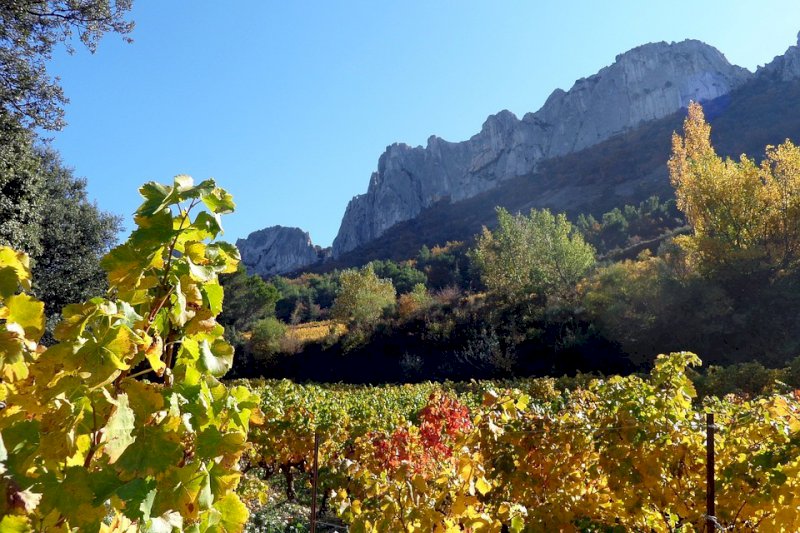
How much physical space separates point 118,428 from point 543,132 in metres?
89.3

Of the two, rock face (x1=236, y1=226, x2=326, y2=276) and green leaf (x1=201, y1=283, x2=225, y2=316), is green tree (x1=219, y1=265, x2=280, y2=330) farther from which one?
rock face (x1=236, y1=226, x2=326, y2=276)

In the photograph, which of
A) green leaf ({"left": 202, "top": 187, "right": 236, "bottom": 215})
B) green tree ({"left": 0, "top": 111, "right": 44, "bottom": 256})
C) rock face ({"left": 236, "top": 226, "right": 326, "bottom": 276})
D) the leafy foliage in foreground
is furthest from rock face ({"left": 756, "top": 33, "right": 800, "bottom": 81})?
the leafy foliage in foreground

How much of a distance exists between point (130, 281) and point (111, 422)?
0.96 ft

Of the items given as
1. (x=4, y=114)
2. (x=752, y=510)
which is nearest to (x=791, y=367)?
(x=752, y=510)

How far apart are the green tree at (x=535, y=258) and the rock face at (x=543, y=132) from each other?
53545 millimetres

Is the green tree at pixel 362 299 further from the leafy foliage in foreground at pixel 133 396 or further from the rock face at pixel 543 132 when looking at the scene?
the rock face at pixel 543 132

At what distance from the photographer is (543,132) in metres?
83.2

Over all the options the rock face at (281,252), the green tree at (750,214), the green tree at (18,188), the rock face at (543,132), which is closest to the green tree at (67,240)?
the green tree at (18,188)

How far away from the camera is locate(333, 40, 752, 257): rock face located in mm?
73562

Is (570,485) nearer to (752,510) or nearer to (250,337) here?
(752,510)

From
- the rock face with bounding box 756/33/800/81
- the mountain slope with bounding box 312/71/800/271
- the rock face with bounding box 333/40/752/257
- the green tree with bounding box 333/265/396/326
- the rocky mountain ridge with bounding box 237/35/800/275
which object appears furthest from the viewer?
the rock face with bounding box 333/40/752/257

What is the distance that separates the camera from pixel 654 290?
16609 mm

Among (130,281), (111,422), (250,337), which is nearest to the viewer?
(111,422)

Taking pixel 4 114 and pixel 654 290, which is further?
pixel 654 290
